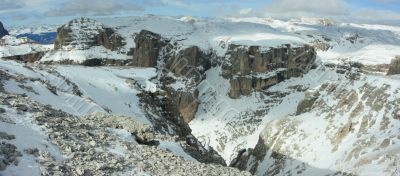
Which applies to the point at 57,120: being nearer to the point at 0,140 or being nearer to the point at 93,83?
the point at 0,140

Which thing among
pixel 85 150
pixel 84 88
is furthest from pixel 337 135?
pixel 85 150

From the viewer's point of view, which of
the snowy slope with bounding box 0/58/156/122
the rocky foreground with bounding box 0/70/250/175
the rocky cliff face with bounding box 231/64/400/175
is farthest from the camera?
the rocky cliff face with bounding box 231/64/400/175

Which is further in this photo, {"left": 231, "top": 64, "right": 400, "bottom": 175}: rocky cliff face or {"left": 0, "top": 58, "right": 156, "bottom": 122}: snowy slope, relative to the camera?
{"left": 231, "top": 64, "right": 400, "bottom": 175}: rocky cliff face

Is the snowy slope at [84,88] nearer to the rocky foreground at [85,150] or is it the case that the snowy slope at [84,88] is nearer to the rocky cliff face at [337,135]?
the rocky foreground at [85,150]

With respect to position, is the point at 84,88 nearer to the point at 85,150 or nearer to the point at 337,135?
the point at 85,150

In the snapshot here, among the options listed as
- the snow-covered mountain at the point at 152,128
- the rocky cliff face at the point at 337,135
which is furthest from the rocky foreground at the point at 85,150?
the rocky cliff face at the point at 337,135

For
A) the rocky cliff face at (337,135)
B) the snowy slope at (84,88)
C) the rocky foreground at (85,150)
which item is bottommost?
the rocky cliff face at (337,135)

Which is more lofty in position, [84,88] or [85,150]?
[85,150]

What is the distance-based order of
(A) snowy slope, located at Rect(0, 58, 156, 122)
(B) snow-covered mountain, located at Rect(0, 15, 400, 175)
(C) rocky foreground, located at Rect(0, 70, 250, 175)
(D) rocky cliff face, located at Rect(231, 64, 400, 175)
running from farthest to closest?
(D) rocky cliff face, located at Rect(231, 64, 400, 175)
(A) snowy slope, located at Rect(0, 58, 156, 122)
(B) snow-covered mountain, located at Rect(0, 15, 400, 175)
(C) rocky foreground, located at Rect(0, 70, 250, 175)

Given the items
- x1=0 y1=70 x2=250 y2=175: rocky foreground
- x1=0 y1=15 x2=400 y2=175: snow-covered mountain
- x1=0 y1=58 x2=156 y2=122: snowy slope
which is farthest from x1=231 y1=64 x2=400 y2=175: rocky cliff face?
x1=0 y1=70 x2=250 y2=175: rocky foreground

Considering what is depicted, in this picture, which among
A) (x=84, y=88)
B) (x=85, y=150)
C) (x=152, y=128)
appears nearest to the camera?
(x=85, y=150)

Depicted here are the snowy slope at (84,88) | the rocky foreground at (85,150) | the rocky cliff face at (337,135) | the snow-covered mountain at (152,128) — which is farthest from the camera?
the rocky cliff face at (337,135)

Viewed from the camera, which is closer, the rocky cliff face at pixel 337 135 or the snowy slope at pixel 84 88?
the snowy slope at pixel 84 88

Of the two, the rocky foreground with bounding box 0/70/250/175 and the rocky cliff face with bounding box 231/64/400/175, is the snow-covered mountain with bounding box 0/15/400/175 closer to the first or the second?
the rocky foreground with bounding box 0/70/250/175
